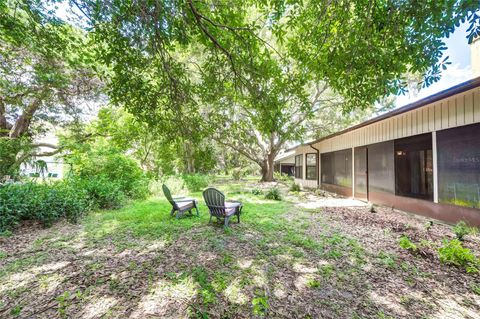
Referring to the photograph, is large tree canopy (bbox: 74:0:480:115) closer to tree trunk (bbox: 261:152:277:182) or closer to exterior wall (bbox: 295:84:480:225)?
exterior wall (bbox: 295:84:480:225)

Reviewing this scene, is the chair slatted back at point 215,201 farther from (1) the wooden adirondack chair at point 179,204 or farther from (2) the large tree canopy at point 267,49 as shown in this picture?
(2) the large tree canopy at point 267,49

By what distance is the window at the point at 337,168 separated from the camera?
9.63 meters

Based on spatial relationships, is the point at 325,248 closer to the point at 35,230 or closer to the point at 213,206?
the point at 213,206

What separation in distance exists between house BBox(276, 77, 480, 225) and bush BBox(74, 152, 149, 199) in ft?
29.7

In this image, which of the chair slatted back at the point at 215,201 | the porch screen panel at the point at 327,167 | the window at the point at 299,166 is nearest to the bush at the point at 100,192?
the chair slatted back at the point at 215,201

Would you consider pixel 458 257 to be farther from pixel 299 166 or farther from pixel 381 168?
pixel 299 166

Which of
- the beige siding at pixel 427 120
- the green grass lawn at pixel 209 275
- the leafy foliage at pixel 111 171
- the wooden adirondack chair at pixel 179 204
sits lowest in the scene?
the green grass lawn at pixel 209 275

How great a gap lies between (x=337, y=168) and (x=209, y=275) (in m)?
9.57

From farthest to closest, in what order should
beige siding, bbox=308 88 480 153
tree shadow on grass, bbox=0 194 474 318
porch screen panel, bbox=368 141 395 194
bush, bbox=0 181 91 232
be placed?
porch screen panel, bbox=368 141 395 194, beige siding, bbox=308 88 480 153, bush, bbox=0 181 91 232, tree shadow on grass, bbox=0 194 474 318

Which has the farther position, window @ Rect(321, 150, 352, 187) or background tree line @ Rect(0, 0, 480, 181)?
window @ Rect(321, 150, 352, 187)

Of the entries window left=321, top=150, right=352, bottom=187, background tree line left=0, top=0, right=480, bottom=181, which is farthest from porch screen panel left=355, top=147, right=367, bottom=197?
background tree line left=0, top=0, right=480, bottom=181

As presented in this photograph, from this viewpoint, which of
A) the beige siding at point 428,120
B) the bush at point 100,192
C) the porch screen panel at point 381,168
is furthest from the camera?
the porch screen panel at point 381,168

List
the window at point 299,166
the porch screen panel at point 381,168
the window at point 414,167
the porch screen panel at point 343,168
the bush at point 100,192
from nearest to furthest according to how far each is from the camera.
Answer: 1. the window at point 414,167
2. the bush at point 100,192
3. the porch screen panel at point 381,168
4. the porch screen panel at point 343,168
5. the window at point 299,166

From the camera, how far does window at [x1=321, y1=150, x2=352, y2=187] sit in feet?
31.6
